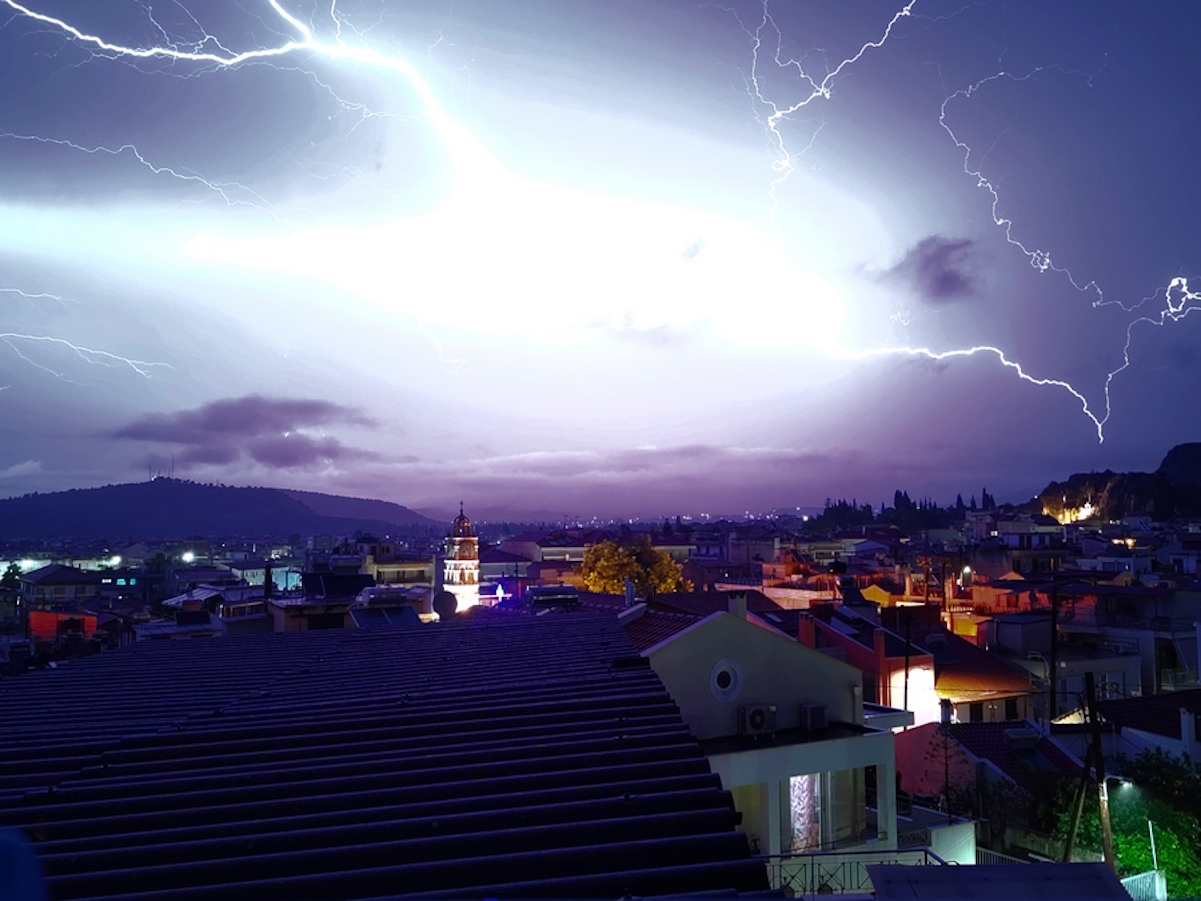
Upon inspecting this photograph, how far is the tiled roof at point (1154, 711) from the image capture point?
17.1 metres

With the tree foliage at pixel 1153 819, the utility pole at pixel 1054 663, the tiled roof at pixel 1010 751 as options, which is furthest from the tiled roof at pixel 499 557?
the tree foliage at pixel 1153 819

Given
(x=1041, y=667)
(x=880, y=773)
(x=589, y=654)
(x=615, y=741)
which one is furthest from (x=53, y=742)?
(x=1041, y=667)

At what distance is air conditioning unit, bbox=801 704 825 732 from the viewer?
1251 centimetres

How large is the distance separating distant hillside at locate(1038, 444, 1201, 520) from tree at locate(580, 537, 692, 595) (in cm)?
7077

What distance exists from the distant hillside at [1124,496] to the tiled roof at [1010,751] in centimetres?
8900

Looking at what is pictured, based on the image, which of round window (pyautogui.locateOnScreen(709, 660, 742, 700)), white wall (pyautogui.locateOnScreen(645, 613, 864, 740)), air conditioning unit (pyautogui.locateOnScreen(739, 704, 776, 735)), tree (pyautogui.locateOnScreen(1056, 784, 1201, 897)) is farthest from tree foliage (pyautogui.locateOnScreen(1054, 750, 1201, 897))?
round window (pyautogui.locateOnScreen(709, 660, 742, 700))

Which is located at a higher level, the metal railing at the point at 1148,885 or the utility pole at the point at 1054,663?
the utility pole at the point at 1054,663

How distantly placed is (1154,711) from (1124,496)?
3731 inches

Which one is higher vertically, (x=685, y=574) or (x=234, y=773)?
(x=234, y=773)

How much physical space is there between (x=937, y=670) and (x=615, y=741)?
2199 cm

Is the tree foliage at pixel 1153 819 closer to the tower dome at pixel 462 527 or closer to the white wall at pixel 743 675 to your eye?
the white wall at pixel 743 675

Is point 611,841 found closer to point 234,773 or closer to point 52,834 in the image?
point 234,773

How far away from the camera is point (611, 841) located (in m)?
3.76

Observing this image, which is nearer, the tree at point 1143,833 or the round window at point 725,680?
the round window at point 725,680
